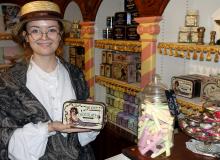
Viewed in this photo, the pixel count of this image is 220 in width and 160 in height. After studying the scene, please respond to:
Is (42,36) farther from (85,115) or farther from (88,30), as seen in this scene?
(88,30)

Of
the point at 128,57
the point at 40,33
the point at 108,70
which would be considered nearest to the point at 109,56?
the point at 108,70

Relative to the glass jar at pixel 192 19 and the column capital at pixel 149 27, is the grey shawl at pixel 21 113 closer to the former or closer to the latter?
the column capital at pixel 149 27

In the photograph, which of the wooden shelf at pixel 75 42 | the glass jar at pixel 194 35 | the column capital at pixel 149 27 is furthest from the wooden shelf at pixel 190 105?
the wooden shelf at pixel 75 42

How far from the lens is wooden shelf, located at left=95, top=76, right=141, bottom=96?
2.28m

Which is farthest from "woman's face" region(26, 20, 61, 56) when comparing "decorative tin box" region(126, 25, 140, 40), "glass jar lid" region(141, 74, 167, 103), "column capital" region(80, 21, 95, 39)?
"column capital" region(80, 21, 95, 39)

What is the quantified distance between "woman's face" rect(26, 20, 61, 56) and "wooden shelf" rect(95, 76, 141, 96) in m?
1.02

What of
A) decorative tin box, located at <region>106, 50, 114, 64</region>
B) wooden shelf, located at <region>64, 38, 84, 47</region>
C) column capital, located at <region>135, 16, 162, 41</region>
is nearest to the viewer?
column capital, located at <region>135, 16, 162, 41</region>

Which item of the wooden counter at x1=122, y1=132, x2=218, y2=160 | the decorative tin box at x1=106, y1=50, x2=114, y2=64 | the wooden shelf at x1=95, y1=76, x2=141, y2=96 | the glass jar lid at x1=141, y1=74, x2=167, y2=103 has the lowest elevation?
the wooden counter at x1=122, y1=132, x2=218, y2=160

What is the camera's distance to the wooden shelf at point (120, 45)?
2160 mm

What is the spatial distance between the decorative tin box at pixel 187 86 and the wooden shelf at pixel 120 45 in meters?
0.45

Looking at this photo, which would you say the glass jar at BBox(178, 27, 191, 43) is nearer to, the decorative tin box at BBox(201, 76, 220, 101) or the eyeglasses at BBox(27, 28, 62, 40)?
the decorative tin box at BBox(201, 76, 220, 101)

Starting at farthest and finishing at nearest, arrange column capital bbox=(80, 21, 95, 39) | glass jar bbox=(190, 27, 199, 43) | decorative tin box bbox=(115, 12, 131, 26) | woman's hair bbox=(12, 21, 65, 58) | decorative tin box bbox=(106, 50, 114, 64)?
1. column capital bbox=(80, 21, 95, 39)
2. decorative tin box bbox=(106, 50, 114, 64)
3. decorative tin box bbox=(115, 12, 131, 26)
4. glass jar bbox=(190, 27, 199, 43)
5. woman's hair bbox=(12, 21, 65, 58)

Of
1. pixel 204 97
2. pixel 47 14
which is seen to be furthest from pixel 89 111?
pixel 204 97

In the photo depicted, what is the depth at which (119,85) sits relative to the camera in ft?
8.06
